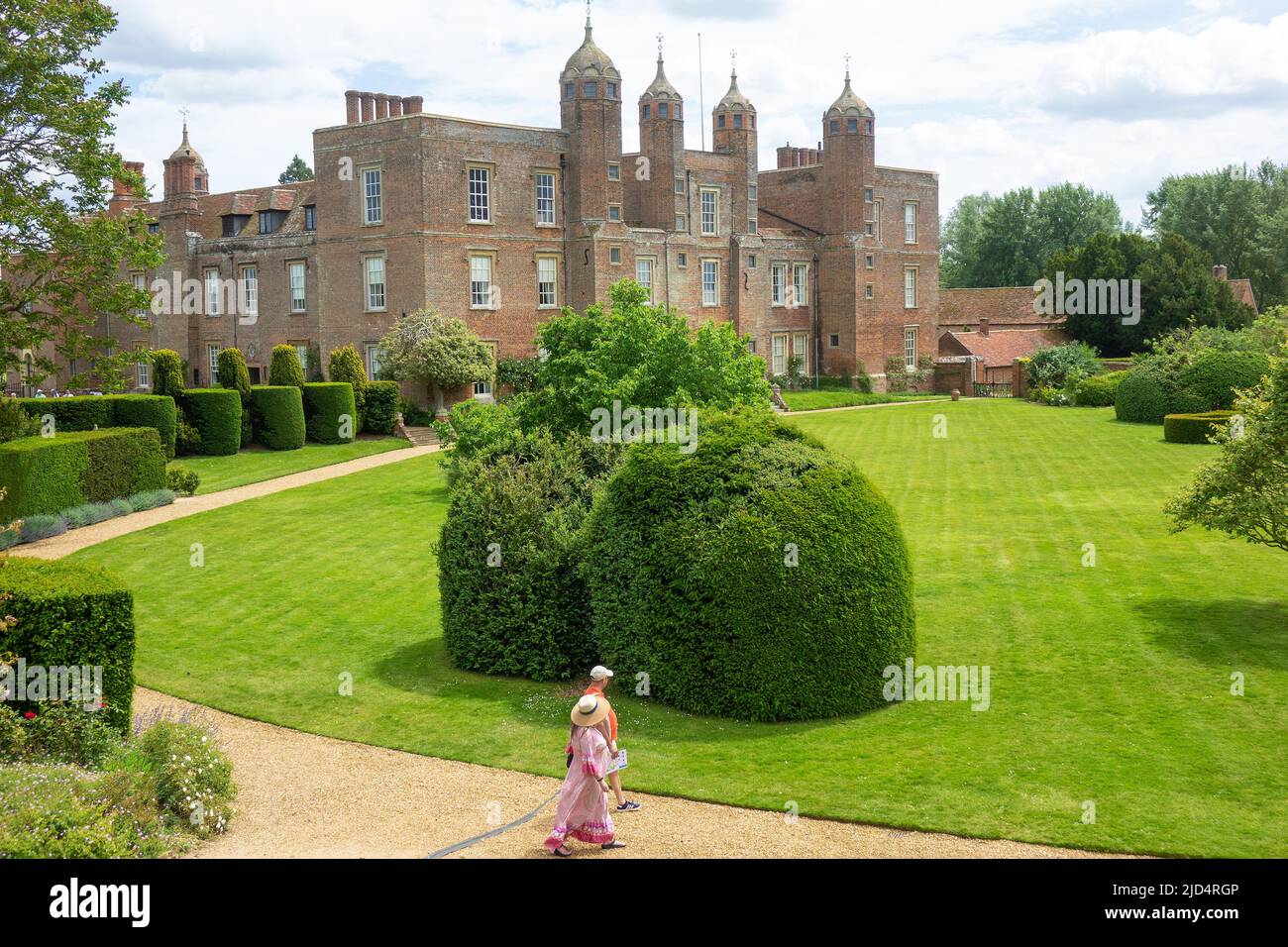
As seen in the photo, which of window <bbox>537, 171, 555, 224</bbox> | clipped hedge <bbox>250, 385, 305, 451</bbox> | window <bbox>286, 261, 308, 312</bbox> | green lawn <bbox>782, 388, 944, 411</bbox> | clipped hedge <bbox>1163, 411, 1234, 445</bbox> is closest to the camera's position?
clipped hedge <bbox>1163, 411, 1234, 445</bbox>

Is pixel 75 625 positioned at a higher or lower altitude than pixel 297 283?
lower

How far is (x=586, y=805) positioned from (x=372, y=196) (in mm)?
42364

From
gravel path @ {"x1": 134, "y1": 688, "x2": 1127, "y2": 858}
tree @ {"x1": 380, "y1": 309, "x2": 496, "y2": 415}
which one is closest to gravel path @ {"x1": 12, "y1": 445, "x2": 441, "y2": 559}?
tree @ {"x1": 380, "y1": 309, "x2": 496, "y2": 415}

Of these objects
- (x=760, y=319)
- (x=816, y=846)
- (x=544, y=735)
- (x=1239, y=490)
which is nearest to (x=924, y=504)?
(x=1239, y=490)

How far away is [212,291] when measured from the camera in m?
56.4

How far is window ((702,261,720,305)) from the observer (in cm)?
5878

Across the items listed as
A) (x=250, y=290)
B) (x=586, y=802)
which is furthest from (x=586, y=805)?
(x=250, y=290)

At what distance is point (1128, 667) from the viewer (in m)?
→ 15.6

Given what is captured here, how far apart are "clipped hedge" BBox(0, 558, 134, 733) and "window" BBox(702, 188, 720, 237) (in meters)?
48.4

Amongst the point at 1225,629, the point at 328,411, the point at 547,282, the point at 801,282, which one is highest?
the point at 801,282

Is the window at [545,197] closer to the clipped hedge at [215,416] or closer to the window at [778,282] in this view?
the window at [778,282]

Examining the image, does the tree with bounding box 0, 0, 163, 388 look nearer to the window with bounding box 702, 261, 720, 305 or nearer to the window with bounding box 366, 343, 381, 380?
the window with bounding box 366, 343, 381, 380

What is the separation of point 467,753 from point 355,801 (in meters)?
1.70

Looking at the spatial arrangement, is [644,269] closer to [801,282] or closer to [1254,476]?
[801,282]
